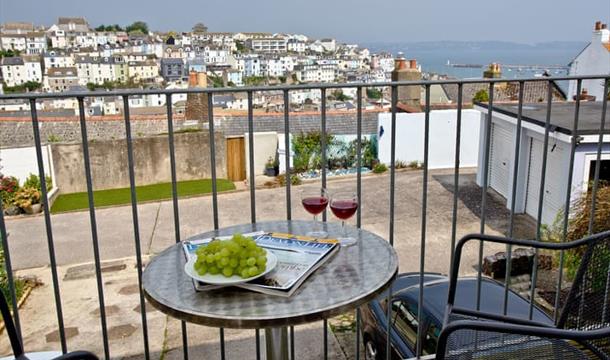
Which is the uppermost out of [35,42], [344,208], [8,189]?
[35,42]

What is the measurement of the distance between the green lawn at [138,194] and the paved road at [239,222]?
56cm

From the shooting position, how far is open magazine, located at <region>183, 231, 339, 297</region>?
53.2 inches

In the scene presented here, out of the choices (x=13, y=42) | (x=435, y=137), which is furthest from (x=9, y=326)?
(x=13, y=42)

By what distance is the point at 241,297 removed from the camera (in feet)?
4.37

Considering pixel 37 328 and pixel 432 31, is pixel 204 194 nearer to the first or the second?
pixel 37 328

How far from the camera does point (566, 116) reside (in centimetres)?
920

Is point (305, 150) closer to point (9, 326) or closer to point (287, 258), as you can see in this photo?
point (287, 258)

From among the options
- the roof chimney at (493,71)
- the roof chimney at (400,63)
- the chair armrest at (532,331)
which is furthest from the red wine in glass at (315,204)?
the roof chimney at (493,71)

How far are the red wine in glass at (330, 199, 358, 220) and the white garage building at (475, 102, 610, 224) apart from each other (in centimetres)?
605

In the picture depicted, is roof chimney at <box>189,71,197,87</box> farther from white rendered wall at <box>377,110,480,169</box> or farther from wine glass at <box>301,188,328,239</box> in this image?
wine glass at <box>301,188,328,239</box>

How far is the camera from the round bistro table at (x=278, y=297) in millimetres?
1244

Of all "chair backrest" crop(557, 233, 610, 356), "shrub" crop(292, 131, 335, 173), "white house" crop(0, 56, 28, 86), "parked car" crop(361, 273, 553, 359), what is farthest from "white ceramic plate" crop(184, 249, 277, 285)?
"white house" crop(0, 56, 28, 86)

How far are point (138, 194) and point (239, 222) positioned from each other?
14.6 ft

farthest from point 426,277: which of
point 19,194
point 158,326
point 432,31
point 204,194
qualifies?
point 432,31
